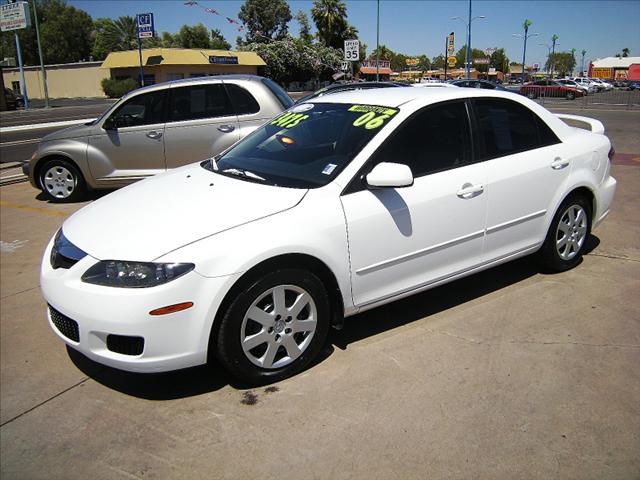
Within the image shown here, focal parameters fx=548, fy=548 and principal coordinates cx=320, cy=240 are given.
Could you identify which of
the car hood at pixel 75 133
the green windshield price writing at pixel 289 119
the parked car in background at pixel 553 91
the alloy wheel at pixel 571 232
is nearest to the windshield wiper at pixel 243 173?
the green windshield price writing at pixel 289 119

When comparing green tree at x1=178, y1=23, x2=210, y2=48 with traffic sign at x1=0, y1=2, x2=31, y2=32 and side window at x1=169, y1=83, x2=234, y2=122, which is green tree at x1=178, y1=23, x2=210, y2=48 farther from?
side window at x1=169, y1=83, x2=234, y2=122

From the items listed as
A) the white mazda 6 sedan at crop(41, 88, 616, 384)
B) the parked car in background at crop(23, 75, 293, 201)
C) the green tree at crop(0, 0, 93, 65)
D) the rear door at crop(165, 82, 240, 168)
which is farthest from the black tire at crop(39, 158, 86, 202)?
the green tree at crop(0, 0, 93, 65)

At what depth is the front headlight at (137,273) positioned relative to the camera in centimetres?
277

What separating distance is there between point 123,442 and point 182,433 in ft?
0.95

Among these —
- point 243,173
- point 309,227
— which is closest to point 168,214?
point 243,173

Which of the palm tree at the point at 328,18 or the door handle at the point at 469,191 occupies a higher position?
the palm tree at the point at 328,18

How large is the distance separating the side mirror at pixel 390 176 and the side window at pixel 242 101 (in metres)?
4.74

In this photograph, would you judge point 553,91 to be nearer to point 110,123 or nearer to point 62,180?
point 110,123

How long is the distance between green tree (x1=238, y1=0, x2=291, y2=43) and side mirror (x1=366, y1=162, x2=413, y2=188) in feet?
259

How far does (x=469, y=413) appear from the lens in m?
2.85

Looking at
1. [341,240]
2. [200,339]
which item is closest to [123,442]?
[200,339]

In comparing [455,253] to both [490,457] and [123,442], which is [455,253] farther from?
[123,442]

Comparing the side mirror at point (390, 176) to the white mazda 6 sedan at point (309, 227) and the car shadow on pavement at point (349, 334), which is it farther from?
the car shadow on pavement at point (349, 334)

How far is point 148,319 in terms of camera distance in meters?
2.76
